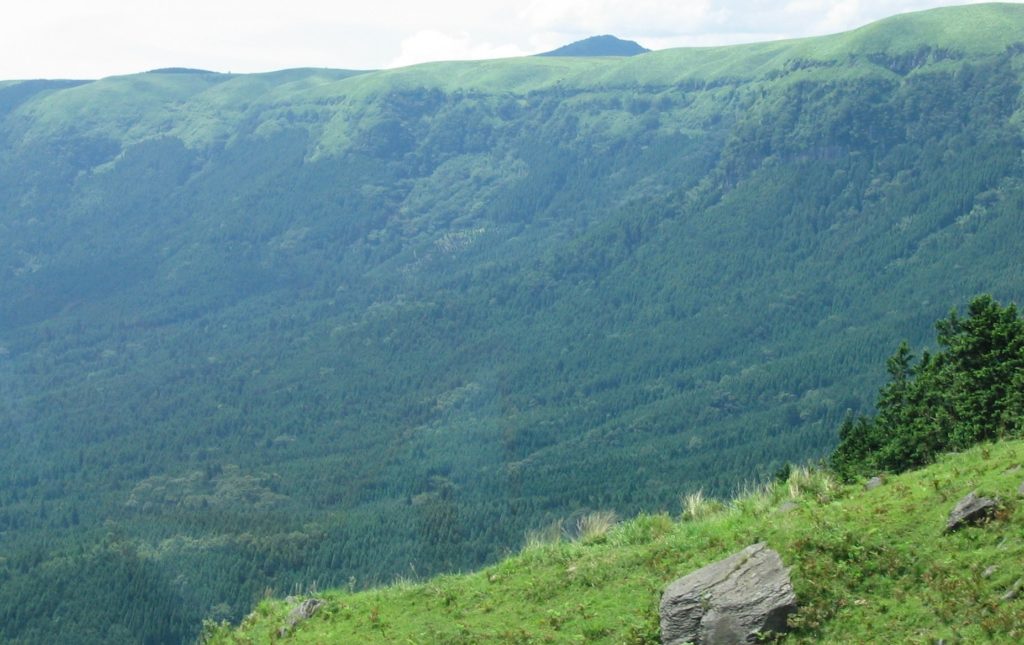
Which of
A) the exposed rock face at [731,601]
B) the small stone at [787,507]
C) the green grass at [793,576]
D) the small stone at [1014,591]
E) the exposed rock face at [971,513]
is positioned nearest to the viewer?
the small stone at [1014,591]

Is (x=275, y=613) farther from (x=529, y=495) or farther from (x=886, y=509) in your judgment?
(x=529, y=495)

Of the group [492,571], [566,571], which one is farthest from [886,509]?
[492,571]

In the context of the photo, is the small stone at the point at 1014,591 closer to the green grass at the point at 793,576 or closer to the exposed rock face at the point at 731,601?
the green grass at the point at 793,576

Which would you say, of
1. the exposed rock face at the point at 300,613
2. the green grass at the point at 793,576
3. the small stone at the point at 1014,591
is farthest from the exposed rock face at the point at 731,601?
the exposed rock face at the point at 300,613

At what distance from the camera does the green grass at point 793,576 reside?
22.7 m

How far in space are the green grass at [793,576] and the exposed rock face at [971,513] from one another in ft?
0.75

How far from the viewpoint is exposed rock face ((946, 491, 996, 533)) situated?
24.2m

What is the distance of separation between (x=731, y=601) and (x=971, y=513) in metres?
5.01

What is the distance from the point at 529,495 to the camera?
156625mm

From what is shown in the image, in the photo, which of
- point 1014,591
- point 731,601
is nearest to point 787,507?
point 731,601

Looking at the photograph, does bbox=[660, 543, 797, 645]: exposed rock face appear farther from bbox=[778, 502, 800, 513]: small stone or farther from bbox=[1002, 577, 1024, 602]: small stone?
bbox=[1002, 577, 1024, 602]: small stone

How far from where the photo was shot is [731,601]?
23531 mm

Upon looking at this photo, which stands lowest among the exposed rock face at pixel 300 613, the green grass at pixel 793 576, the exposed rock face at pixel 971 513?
the exposed rock face at pixel 300 613

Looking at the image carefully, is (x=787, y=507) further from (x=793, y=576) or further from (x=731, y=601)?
(x=731, y=601)
